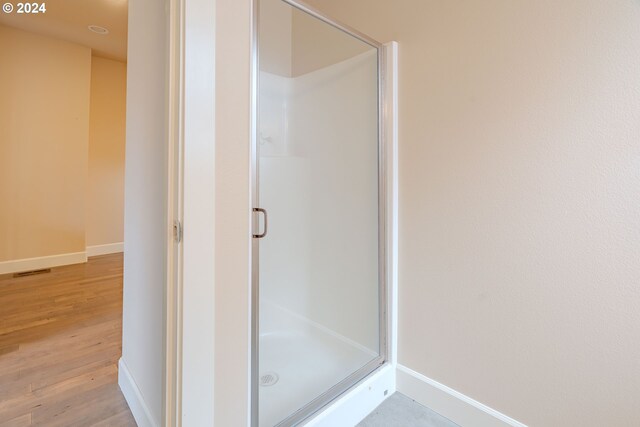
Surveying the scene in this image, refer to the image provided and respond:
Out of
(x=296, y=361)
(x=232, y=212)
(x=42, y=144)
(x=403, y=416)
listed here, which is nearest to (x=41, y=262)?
(x=42, y=144)

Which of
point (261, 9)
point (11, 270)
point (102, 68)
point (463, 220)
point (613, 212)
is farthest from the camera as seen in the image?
point (102, 68)

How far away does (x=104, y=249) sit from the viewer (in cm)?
460

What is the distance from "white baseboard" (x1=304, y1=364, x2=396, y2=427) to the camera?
1.33m

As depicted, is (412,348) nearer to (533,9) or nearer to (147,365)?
(147,365)

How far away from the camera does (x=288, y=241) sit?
1.89 metres

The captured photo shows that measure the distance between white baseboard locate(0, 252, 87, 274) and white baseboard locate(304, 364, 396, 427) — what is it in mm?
4265

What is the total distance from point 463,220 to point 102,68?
5.32 m

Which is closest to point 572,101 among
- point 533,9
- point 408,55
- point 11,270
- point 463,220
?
point 533,9

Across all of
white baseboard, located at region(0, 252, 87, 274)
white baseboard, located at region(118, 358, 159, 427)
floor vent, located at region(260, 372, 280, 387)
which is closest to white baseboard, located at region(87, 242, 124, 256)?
white baseboard, located at region(0, 252, 87, 274)

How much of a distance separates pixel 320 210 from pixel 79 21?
3.59 meters

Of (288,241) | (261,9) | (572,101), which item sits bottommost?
(288,241)

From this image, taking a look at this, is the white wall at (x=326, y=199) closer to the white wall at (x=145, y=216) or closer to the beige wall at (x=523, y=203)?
the beige wall at (x=523, y=203)

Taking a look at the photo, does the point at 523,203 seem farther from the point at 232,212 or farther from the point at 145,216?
the point at 145,216

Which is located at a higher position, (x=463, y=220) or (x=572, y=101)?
(x=572, y=101)
